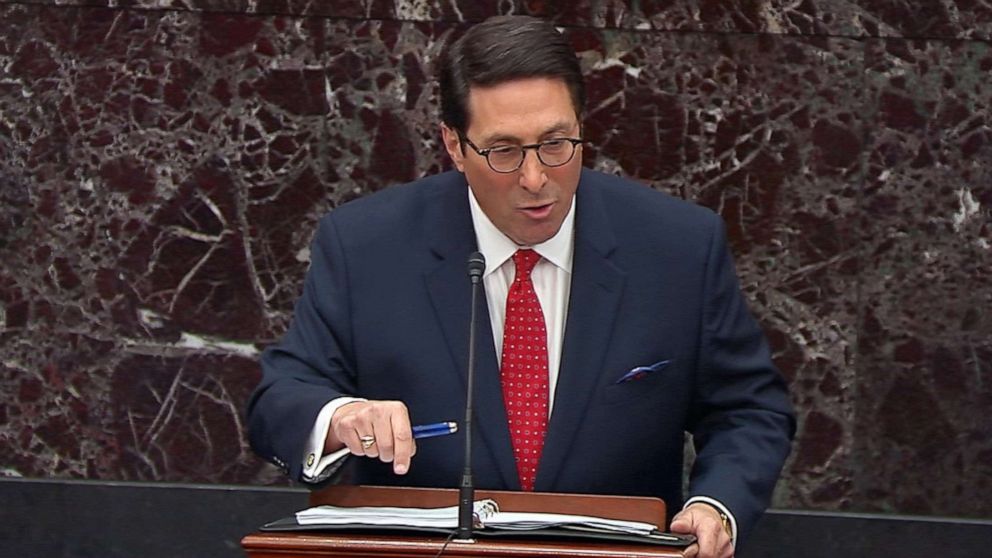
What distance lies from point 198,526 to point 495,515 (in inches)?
91.0

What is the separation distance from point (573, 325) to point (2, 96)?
7.23 ft

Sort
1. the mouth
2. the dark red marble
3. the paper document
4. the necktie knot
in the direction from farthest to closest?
1. the dark red marble
2. the necktie knot
3. the mouth
4. the paper document

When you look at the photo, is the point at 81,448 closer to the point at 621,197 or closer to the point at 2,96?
the point at 2,96

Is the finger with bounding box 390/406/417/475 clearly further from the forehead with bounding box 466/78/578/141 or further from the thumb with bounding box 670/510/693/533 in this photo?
the forehead with bounding box 466/78/578/141

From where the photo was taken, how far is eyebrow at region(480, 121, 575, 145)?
304cm

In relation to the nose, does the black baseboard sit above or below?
below

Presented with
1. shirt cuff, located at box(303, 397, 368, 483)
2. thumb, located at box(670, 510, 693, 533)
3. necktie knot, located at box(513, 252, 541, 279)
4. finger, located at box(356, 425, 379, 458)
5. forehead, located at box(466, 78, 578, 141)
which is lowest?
thumb, located at box(670, 510, 693, 533)

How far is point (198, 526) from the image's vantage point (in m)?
4.79

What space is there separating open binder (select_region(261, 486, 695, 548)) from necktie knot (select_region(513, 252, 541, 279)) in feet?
1.73

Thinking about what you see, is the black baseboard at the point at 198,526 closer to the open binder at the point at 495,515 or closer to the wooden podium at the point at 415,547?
the open binder at the point at 495,515

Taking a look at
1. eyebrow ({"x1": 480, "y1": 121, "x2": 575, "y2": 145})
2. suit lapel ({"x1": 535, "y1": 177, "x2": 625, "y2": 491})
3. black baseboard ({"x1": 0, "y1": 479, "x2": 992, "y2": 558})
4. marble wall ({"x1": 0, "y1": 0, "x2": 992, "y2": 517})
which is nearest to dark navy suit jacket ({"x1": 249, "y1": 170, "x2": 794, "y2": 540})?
suit lapel ({"x1": 535, "y1": 177, "x2": 625, "y2": 491})

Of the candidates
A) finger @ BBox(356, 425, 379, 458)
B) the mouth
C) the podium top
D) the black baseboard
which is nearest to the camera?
finger @ BBox(356, 425, 379, 458)

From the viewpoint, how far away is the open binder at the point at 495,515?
252 centimetres

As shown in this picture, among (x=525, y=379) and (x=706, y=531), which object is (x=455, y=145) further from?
(x=706, y=531)
